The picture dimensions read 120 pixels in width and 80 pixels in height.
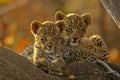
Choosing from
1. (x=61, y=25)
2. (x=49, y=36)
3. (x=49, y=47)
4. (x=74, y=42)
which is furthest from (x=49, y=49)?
(x=74, y=42)

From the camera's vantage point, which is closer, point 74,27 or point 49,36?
point 49,36

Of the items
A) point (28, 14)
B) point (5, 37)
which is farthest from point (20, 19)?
point (5, 37)

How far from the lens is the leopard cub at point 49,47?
8.18m

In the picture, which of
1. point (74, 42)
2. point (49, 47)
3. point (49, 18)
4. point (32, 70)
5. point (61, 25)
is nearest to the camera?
point (32, 70)

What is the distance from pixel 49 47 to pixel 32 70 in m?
0.49

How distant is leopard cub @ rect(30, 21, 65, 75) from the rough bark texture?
15 centimetres

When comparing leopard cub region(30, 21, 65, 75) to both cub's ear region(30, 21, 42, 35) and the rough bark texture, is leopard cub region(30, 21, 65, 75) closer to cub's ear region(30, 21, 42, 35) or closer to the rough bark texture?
cub's ear region(30, 21, 42, 35)

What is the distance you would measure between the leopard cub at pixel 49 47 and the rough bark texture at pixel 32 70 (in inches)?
5.8

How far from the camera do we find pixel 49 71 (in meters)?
8.12

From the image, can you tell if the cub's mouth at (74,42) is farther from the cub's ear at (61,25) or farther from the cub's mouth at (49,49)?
the cub's mouth at (49,49)

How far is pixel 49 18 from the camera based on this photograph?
18.8 metres

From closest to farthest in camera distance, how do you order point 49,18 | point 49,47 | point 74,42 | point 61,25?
point 49,47 < point 61,25 < point 74,42 < point 49,18

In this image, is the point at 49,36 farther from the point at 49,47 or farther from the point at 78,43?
the point at 78,43

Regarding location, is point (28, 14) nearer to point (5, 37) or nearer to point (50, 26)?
point (5, 37)
